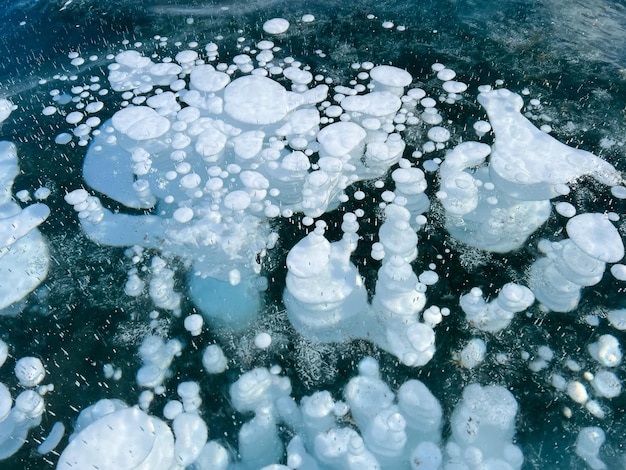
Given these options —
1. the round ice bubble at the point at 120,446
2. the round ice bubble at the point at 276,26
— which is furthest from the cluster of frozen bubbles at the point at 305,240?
the round ice bubble at the point at 276,26

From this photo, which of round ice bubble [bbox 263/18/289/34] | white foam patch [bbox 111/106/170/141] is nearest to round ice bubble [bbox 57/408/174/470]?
white foam patch [bbox 111/106/170/141]

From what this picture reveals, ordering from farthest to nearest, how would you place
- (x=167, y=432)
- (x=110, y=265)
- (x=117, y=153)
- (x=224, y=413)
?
(x=117, y=153)
(x=110, y=265)
(x=224, y=413)
(x=167, y=432)

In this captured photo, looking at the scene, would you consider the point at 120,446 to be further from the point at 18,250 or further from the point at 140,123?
the point at 140,123

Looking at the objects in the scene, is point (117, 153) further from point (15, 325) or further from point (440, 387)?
point (440, 387)

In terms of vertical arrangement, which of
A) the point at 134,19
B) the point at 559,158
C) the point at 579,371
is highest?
the point at 134,19

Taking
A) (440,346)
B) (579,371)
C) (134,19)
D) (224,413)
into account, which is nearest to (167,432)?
(224,413)

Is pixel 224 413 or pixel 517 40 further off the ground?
pixel 517 40

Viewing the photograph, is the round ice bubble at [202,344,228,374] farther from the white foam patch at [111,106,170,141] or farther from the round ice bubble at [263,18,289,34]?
the round ice bubble at [263,18,289,34]
